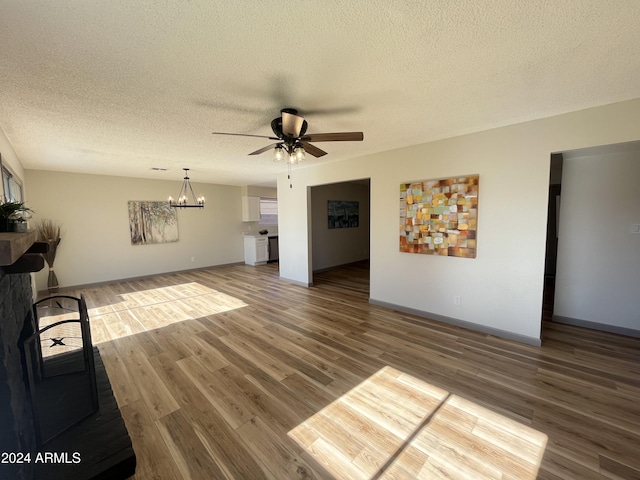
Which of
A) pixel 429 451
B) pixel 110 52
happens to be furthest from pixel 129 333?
pixel 429 451

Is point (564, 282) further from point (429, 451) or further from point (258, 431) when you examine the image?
point (258, 431)

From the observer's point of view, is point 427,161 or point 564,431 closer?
point 564,431

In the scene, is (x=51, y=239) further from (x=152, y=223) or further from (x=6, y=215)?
(x=6, y=215)

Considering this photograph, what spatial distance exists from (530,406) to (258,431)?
208cm

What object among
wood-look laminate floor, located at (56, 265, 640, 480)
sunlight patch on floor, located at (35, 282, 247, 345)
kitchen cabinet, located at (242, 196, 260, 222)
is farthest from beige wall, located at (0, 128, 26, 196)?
kitchen cabinet, located at (242, 196, 260, 222)

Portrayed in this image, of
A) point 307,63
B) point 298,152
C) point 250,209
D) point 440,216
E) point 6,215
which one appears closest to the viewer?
point 6,215

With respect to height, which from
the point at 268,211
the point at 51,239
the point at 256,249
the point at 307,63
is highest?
the point at 307,63

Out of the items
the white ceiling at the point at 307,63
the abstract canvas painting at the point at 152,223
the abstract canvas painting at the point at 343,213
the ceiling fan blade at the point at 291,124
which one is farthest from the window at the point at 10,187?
the abstract canvas painting at the point at 343,213

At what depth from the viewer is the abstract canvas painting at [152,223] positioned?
244 inches

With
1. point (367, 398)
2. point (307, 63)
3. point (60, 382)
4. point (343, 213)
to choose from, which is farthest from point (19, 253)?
point (343, 213)

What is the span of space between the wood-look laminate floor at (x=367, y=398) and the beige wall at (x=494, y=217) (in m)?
0.36

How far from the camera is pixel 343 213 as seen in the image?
7480 millimetres

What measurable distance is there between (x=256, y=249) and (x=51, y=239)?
4.40m

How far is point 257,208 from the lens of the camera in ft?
27.1
